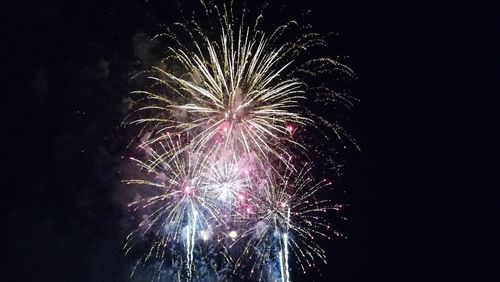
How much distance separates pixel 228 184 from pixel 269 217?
2509 mm

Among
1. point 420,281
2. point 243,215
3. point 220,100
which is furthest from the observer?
point 420,281

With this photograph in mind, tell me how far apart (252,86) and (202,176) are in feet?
12.1

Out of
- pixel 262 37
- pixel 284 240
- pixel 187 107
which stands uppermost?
pixel 262 37

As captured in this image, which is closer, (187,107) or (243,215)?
(187,107)

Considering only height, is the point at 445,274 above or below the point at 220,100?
above

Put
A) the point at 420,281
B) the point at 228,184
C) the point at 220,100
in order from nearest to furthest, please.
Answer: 1. the point at 220,100
2. the point at 228,184
3. the point at 420,281

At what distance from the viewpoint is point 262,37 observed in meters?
13.3

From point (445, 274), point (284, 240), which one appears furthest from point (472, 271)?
point (284, 240)

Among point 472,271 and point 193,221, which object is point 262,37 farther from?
point 472,271

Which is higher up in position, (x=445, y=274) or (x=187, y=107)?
(x=445, y=274)

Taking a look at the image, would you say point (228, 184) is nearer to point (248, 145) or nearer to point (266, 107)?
point (248, 145)

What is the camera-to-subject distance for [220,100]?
1267 centimetres

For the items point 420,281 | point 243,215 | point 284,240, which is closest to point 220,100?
point 243,215

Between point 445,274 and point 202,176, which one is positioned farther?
point 445,274
